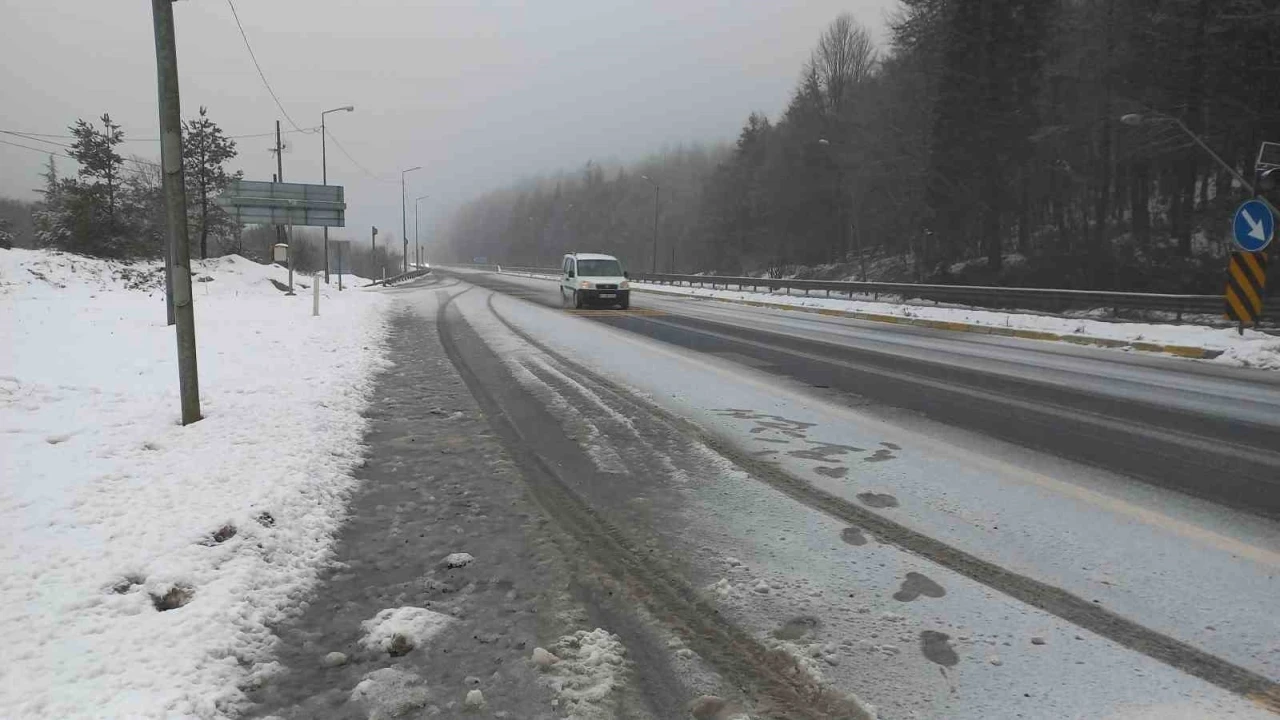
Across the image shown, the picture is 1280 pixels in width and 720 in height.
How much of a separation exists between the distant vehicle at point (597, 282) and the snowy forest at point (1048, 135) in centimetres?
1439

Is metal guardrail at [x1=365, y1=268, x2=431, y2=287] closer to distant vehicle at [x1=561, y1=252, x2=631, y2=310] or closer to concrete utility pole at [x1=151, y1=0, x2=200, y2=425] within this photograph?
distant vehicle at [x1=561, y1=252, x2=631, y2=310]

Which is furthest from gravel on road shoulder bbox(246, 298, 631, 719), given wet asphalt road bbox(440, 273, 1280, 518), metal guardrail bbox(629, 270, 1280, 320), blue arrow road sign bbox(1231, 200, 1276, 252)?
metal guardrail bbox(629, 270, 1280, 320)

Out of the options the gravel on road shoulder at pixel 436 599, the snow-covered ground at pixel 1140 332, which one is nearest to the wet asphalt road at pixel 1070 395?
the snow-covered ground at pixel 1140 332

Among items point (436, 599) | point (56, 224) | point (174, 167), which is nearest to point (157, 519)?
point (436, 599)

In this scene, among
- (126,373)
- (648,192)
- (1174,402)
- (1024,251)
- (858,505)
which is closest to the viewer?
(858,505)

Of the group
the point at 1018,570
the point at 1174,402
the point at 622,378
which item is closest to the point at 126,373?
the point at 622,378

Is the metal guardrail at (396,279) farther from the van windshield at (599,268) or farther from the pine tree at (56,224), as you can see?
the van windshield at (599,268)

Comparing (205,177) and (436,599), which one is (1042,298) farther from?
(205,177)

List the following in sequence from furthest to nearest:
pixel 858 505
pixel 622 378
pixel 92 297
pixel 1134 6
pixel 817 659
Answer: pixel 1134 6 < pixel 92 297 < pixel 622 378 < pixel 858 505 < pixel 817 659

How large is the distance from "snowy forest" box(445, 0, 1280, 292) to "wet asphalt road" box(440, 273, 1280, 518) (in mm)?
12791

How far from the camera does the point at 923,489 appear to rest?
4734 millimetres

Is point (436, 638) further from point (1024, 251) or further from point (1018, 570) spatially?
point (1024, 251)

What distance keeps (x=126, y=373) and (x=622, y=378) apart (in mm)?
6243

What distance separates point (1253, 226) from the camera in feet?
41.5
